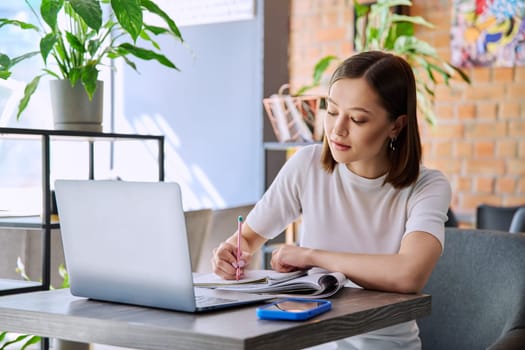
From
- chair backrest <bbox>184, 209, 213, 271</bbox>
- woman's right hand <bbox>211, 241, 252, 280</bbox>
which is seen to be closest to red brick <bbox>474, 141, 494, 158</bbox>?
chair backrest <bbox>184, 209, 213, 271</bbox>

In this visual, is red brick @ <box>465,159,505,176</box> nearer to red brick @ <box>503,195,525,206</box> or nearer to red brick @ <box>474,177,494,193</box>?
red brick @ <box>474,177,494,193</box>

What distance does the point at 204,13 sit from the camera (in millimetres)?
4434

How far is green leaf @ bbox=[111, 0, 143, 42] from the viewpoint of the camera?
2.29 meters

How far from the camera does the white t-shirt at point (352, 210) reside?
5.98 feet

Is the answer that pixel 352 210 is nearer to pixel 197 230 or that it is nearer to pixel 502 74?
pixel 197 230

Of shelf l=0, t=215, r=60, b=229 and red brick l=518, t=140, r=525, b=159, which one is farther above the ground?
red brick l=518, t=140, r=525, b=159

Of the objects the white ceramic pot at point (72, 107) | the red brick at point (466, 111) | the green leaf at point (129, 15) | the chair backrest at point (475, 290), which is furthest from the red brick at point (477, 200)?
the green leaf at point (129, 15)

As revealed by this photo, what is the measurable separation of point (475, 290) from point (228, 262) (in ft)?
2.28

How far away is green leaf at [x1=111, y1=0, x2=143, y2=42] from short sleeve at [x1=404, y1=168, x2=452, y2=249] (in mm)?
933

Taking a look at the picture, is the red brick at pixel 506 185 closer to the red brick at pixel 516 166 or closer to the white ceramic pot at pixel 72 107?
the red brick at pixel 516 166

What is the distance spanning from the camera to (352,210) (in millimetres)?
1932

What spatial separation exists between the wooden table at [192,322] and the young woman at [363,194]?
0.22 meters

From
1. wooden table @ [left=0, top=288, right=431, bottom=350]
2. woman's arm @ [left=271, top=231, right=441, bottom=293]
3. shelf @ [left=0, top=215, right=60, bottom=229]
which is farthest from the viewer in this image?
shelf @ [left=0, top=215, right=60, bottom=229]

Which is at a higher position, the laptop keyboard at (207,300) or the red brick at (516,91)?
the red brick at (516,91)
